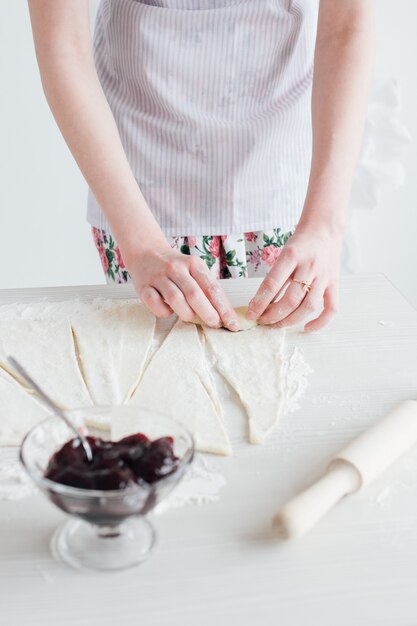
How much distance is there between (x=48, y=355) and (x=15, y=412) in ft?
0.54

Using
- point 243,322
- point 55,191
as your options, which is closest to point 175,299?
point 243,322

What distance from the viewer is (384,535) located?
79 cm

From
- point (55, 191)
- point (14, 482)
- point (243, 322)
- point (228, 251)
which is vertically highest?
point (14, 482)

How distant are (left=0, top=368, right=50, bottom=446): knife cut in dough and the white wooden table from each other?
130 millimetres

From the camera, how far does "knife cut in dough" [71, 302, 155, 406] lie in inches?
41.8

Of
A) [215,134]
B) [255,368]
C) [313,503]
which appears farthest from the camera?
[215,134]

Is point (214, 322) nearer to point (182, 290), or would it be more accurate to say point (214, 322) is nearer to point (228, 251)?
point (182, 290)

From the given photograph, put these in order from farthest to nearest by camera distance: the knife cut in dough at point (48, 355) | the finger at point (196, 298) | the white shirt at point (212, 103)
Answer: the white shirt at point (212, 103) < the finger at point (196, 298) < the knife cut in dough at point (48, 355)

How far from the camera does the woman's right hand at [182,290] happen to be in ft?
3.96

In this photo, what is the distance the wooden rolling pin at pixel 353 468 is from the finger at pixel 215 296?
0.34 meters

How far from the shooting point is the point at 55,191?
8.34 ft

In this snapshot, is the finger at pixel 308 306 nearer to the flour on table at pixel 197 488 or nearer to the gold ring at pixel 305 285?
the gold ring at pixel 305 285

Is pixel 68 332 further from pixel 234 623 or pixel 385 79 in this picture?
pixel 385 79

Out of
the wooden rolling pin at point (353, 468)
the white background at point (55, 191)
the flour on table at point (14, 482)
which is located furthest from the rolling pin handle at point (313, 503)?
the white background at point (55, 191)
